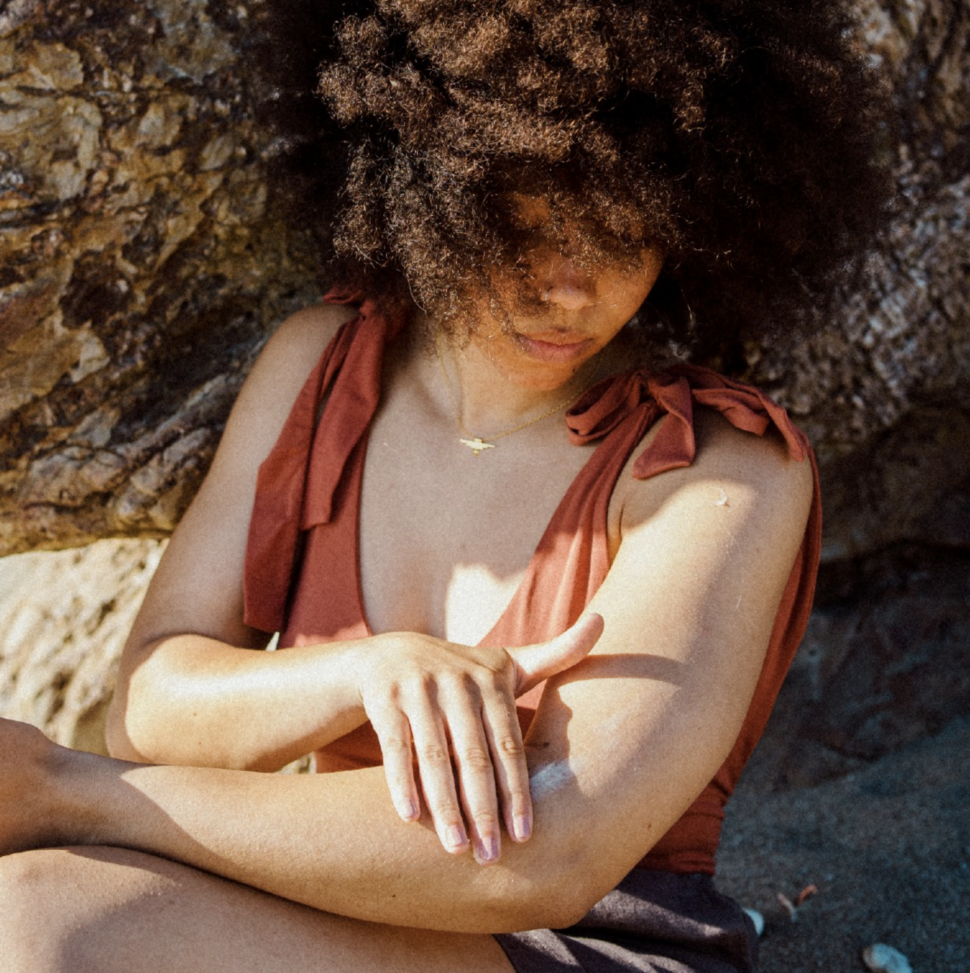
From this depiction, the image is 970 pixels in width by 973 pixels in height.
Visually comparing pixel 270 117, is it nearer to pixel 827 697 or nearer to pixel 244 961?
pixel 244 961

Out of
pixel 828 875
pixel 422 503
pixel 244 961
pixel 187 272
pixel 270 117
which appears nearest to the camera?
pixel 244 961

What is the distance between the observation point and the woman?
4.81 feet

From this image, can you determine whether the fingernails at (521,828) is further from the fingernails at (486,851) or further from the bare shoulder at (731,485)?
the bare shoulder at (731,485)

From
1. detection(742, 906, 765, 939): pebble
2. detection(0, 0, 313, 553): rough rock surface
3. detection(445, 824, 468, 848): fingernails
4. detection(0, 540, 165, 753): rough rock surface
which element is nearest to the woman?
detection(445, 824, 468, 848): fingernails

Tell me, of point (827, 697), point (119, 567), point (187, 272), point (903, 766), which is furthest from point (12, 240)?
point (903, 766)

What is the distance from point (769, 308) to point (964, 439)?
0.97 metres

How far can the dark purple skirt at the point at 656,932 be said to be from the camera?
1722 millimetres

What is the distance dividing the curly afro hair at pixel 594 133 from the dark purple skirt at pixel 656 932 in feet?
3.20

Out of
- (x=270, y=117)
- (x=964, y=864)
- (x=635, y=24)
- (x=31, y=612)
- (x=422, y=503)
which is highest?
(x=635, y=24)

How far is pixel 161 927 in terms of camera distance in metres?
1.41

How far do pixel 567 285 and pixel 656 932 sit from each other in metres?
1.02

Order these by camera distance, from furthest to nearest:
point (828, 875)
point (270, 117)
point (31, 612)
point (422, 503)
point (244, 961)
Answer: point (31, 612) < point (828, 875) < point (270, 117) < point (422, 503) < point (244, 961)

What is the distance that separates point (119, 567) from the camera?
283 centimetres

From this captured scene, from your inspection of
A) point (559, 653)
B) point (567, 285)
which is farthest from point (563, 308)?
point (559, 653)
